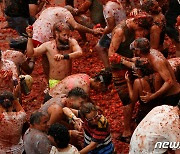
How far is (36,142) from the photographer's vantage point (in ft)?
20.3

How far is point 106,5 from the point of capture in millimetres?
8773

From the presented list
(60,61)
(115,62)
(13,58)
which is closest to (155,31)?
(115,62)

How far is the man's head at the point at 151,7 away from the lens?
26.3ft

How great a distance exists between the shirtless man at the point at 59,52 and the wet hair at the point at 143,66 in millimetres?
1068

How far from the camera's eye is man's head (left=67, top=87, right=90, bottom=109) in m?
6.67

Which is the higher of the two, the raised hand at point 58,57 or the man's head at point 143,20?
the man's head at point 143,20

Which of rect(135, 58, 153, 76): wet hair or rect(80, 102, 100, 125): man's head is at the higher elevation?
rect(135, 58, 153, 76): wet hair

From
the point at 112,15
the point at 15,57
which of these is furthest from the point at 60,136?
the point at 112,15

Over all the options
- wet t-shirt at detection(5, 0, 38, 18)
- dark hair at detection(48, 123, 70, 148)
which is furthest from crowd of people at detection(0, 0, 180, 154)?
wet t-shirt at detection(5, 0, 38, 18)

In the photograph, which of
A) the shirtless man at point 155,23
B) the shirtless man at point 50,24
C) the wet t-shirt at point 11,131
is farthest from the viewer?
the shirtless man at point 50,24

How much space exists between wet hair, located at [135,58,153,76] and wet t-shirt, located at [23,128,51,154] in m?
1.60

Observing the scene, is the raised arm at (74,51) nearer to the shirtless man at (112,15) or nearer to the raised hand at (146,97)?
the shirtless man at (112,15)

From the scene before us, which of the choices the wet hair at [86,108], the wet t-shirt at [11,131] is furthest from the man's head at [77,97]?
the wet t-shirt at [11,131]

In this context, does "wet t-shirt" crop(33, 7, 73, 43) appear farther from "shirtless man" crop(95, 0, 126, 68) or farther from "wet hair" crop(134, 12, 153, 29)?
"wet hair" crop(134, 12, 153, 29)
